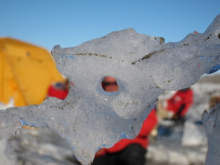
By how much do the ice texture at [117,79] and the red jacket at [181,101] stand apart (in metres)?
4.84

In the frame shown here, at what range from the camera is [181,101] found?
5.39 metres

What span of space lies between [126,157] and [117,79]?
1.65 metres

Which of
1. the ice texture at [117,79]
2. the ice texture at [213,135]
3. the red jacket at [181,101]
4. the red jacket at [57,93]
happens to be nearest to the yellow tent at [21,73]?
the red jacket at [57,93]

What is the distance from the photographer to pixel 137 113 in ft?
2.53

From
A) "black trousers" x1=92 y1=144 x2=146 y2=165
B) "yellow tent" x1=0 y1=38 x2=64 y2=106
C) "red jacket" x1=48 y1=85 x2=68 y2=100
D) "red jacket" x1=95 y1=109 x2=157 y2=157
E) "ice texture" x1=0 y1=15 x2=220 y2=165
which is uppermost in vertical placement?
"yellow tent" x1=0 y1=38 x2=64 y2=106

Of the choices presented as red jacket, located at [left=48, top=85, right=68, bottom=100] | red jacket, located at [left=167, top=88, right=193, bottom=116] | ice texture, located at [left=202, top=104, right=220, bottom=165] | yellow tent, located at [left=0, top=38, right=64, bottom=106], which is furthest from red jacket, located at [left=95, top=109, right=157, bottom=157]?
yellow tent, located at [left=0, top=38, right=64, bottom=106]

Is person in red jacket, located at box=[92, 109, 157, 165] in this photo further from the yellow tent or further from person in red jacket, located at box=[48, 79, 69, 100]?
the yellow tent

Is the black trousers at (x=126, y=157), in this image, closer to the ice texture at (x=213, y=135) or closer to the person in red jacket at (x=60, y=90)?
the ice texture at (x=213, y=135)

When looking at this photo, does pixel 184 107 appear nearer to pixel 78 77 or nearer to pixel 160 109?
pixel 160 109

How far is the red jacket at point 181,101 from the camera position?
5.33m

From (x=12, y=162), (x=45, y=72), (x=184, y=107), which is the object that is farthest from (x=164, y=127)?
(x=12, y=162)

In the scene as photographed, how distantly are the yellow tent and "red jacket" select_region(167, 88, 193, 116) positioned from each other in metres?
3.42

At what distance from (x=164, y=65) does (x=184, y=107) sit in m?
5.06

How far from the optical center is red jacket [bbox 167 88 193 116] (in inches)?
210
